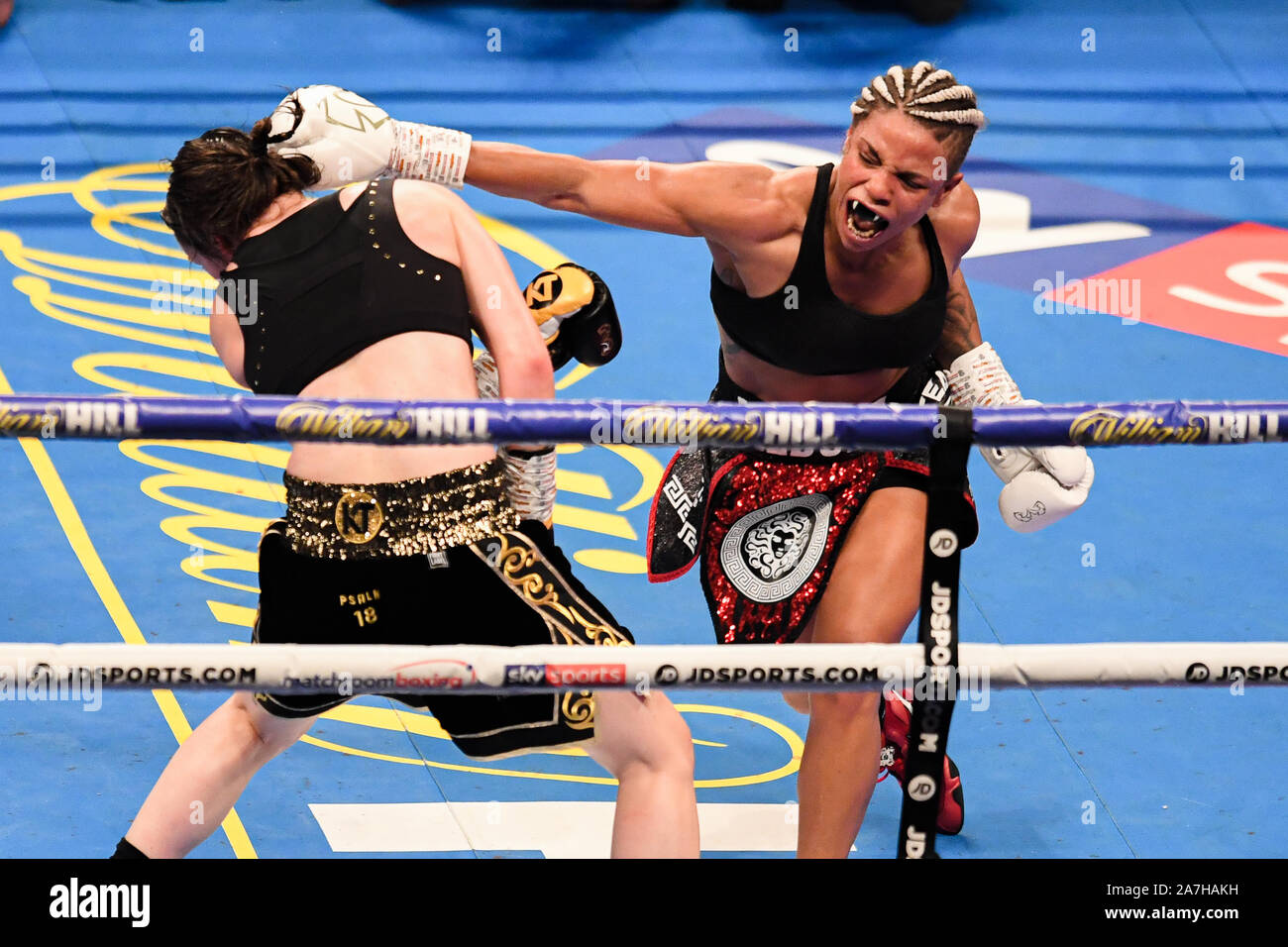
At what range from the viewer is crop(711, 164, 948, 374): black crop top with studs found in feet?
10.3

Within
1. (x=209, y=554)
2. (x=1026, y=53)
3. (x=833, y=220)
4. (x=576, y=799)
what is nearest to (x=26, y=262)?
(x=209, y=554)

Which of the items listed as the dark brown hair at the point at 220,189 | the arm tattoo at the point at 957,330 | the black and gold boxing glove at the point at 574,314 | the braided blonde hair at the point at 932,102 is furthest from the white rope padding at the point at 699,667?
the arm tattoo at the point at 957,330

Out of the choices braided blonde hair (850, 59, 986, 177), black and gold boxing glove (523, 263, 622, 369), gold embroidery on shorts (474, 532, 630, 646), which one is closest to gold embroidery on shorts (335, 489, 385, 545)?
gold embroidery on shorts (474, 532, 630, 646)

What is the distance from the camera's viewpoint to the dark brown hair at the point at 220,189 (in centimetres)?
268

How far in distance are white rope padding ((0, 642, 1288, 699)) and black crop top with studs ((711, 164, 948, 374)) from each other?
118cm

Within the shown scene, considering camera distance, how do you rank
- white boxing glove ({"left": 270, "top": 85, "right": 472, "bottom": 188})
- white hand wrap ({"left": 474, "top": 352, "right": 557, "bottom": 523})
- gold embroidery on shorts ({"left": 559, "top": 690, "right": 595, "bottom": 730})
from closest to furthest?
gold embroidery on shorts ({"left": 559, "top": 690, "right": 595, "bottom": 730})
white hand wrap ({"left": 474, "top": 352, "right": 557, "bottom": 523})
white boxing glove ({"left": 270, "top": 85, "right": 472, "bottom": 188})

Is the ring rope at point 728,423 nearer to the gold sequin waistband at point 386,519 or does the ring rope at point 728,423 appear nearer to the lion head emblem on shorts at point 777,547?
the gold sequin waistband at point 386,519

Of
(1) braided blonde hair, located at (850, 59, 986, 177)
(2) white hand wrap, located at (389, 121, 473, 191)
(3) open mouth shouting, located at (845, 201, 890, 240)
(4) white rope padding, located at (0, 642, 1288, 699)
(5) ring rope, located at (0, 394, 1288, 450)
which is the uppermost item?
(1) braided blonde hair, located at (850, 59, 986, 177)

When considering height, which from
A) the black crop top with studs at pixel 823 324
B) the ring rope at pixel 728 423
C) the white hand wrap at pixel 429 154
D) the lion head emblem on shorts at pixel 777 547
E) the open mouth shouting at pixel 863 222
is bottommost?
the lion head emblem on shorts at pixel 777 547

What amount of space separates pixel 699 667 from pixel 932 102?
1405 mm

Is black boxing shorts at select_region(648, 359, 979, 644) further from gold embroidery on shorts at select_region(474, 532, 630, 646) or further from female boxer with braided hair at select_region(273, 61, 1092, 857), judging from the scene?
gold embroidery on shorts at select_region(474, 532, 630, 646)

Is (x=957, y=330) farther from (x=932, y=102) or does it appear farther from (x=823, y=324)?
(x=932, y=102)

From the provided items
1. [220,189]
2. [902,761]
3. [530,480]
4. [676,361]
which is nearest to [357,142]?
[220,189]

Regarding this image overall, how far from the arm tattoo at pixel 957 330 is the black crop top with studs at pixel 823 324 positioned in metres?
0.18
